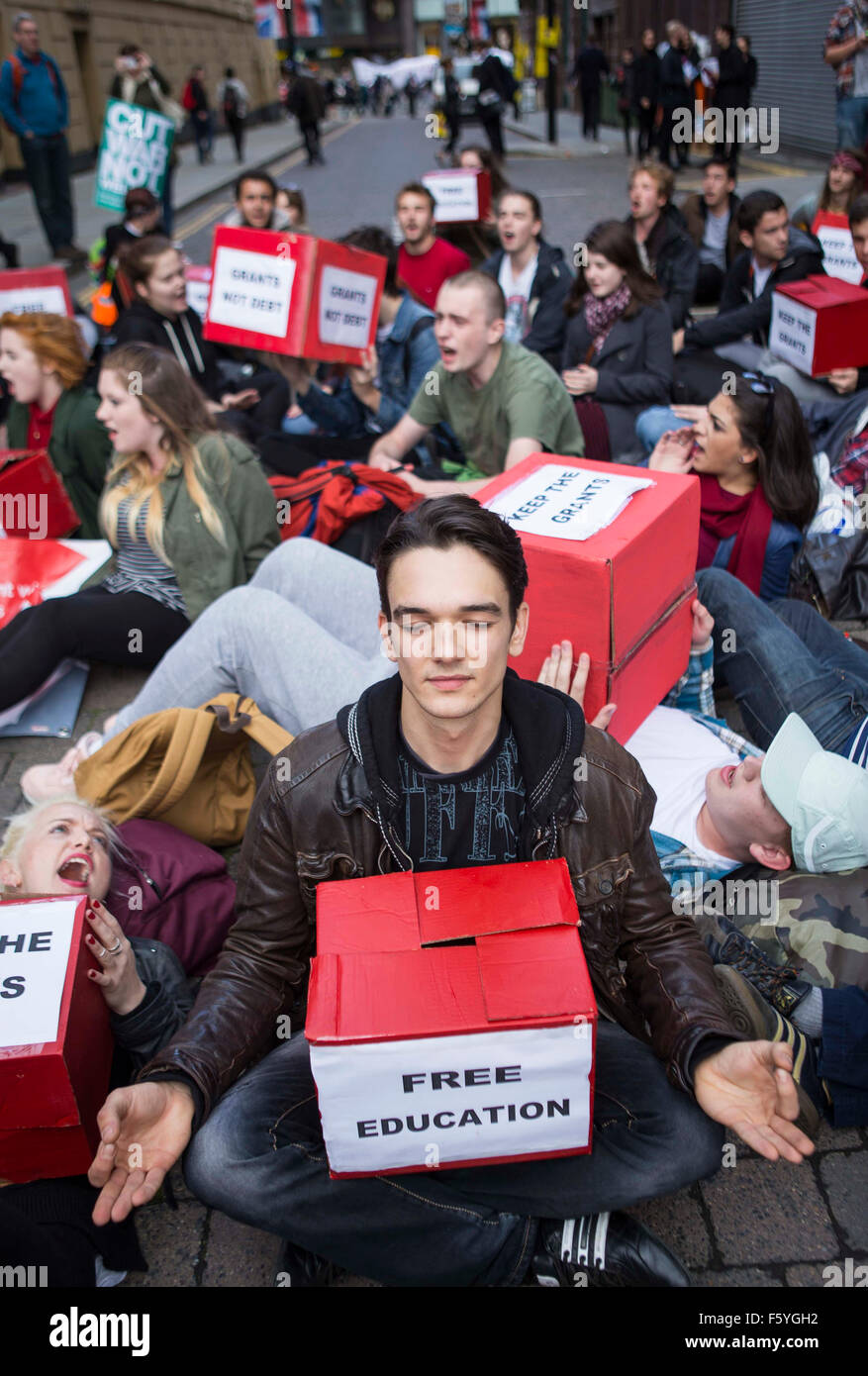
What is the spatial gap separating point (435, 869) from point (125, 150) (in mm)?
8199

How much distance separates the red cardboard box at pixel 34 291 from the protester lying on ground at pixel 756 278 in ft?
13.0

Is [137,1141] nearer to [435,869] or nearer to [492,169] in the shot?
[435,869]

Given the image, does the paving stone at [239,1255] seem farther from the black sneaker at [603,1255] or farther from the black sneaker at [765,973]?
the black sneaker at [765,973]

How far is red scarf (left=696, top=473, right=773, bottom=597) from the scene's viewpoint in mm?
4133

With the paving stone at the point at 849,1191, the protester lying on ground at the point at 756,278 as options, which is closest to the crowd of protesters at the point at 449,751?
the paving stone at the point at 849,1191

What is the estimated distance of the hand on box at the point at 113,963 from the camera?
240 cm

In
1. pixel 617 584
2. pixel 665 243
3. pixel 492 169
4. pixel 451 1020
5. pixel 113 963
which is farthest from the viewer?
pixel 492 169

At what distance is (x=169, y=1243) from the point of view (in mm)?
2467

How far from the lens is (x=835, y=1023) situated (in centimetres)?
245

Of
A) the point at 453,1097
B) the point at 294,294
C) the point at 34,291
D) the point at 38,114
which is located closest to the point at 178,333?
the point at 34,291

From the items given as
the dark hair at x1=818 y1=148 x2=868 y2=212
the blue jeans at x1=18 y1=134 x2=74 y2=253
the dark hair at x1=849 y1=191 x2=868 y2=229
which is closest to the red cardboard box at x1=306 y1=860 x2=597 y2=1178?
the dark hair at x1=849 y1=191 x2=868 y2=229

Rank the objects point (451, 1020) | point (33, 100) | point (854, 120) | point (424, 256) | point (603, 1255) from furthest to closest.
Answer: point (33, 100) → point (854, 120) → point (424, 256) → point (603, 1255) → point (451, 1020)

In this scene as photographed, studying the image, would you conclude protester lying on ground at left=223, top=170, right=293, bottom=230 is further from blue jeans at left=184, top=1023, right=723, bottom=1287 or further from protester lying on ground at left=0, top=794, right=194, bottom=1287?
blue jeans at left=184, top=1023, right=723, bottom=1287
